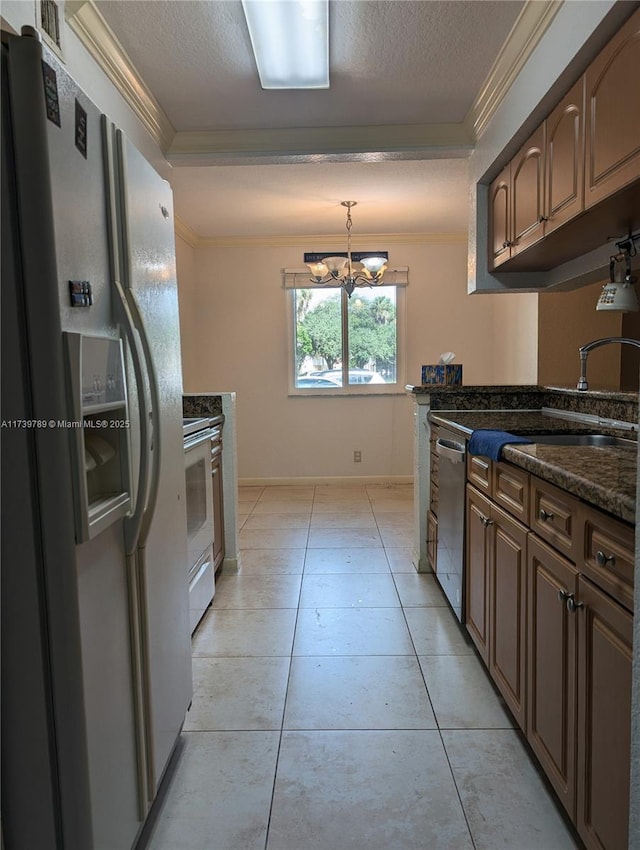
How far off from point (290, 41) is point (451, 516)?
7.00 feet

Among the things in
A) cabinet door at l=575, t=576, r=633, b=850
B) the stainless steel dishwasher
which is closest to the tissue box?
the stainless steel dishwasher

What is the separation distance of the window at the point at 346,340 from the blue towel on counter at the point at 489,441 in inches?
143

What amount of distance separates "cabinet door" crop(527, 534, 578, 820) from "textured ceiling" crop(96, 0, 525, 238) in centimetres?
198

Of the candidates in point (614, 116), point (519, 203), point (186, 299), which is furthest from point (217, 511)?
point (186, 299)

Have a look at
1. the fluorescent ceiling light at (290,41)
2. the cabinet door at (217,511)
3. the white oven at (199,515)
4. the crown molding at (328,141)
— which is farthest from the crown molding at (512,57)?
the cabinet door at (217,511)

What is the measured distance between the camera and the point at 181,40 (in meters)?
2.12

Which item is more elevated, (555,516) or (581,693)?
(555,516)

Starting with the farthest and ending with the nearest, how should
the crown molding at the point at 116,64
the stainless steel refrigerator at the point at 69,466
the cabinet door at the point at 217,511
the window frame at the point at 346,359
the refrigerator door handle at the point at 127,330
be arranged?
the window frame at the point at 346,359, the cabinet door at the point at 217,511, the crown molding at the point at 116,64, the refrigerator door handle at the point at 127,330, the stainless steel refrigerator at the point at 69,466

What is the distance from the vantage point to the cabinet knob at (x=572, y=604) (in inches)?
47.4

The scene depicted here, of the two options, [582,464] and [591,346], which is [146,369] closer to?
[582,464]

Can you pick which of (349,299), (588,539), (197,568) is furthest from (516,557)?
(349,299)

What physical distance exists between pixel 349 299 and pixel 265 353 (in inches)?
42.0

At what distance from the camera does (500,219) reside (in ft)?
8.55

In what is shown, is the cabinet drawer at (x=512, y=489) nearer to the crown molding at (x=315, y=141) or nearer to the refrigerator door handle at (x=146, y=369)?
the refrigerator door handle at (x=146, y=369)
